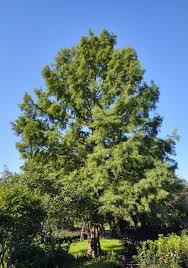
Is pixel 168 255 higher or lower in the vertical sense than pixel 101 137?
lower

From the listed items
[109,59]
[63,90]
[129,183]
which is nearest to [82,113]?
[63,90]

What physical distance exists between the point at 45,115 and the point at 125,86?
217 inches

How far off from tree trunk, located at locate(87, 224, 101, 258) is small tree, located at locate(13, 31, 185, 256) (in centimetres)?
6

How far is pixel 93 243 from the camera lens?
2048 cm

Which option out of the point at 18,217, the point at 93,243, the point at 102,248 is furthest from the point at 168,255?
the point at 102,248

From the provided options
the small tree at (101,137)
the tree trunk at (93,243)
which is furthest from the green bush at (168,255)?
the tree trunk at (93,243)

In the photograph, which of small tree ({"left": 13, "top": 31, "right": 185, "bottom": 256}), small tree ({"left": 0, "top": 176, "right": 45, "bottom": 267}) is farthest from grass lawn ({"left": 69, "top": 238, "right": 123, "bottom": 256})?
small tree ({"left": 0, "top": 176, "right": 45, "bottom": 267})

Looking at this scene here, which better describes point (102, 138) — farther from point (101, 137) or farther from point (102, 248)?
point (102, 248)

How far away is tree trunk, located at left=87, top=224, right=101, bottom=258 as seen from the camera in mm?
20062

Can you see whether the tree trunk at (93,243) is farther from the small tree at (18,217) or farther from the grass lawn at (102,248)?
the small tree at (18,217)

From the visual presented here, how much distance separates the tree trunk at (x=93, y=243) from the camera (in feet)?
65.8

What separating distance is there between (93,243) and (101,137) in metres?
6.44

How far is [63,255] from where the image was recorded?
53.3 feet

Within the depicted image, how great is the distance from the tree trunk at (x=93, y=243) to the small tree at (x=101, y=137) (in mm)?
58
